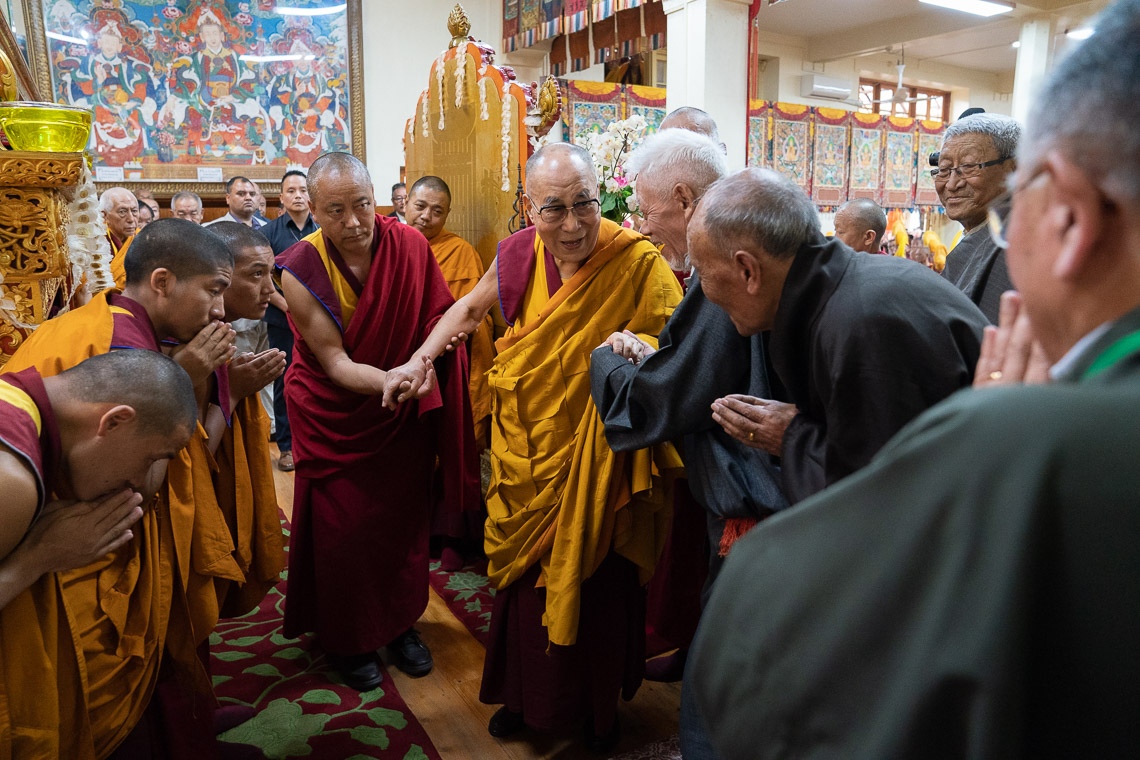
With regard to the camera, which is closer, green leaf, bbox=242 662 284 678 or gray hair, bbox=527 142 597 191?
gray hair, bbox=527 142 597 191

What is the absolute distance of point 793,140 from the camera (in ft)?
30.5

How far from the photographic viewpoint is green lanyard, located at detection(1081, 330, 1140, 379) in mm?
500

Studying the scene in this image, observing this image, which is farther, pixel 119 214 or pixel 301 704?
pixel 119 214

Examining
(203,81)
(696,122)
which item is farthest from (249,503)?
(203,81)

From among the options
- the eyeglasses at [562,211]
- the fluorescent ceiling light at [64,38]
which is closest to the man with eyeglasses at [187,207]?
the fluorescent ceiling light at [64,38]

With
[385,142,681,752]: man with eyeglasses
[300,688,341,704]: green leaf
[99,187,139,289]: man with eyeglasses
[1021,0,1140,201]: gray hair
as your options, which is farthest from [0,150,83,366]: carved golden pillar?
[99,187,139,289]: man with eyeglasses

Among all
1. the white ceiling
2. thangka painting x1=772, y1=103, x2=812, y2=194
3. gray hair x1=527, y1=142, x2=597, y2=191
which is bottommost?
gray hair x1=527, y1=142, x2=597, y2=191

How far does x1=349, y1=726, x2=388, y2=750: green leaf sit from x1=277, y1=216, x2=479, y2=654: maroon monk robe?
1.05ft

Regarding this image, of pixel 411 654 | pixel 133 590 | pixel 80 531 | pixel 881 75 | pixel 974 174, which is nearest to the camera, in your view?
pixel 80 531

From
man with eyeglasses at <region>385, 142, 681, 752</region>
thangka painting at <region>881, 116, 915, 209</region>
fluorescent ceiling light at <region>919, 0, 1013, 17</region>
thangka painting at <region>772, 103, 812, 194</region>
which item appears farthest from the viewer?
thangka painting at <region>881, 116, 915, 209</region>

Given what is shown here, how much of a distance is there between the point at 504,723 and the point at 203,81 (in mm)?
6789

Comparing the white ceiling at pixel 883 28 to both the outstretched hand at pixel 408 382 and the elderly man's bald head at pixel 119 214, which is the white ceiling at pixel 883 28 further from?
the outstretched hand at pixel 408 382

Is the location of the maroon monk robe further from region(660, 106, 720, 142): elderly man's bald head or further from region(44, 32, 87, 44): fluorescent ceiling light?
region(44, 32, 87, 44): fluorescent ceiling light

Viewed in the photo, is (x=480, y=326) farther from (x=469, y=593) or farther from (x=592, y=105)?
(x=592, y=105)
